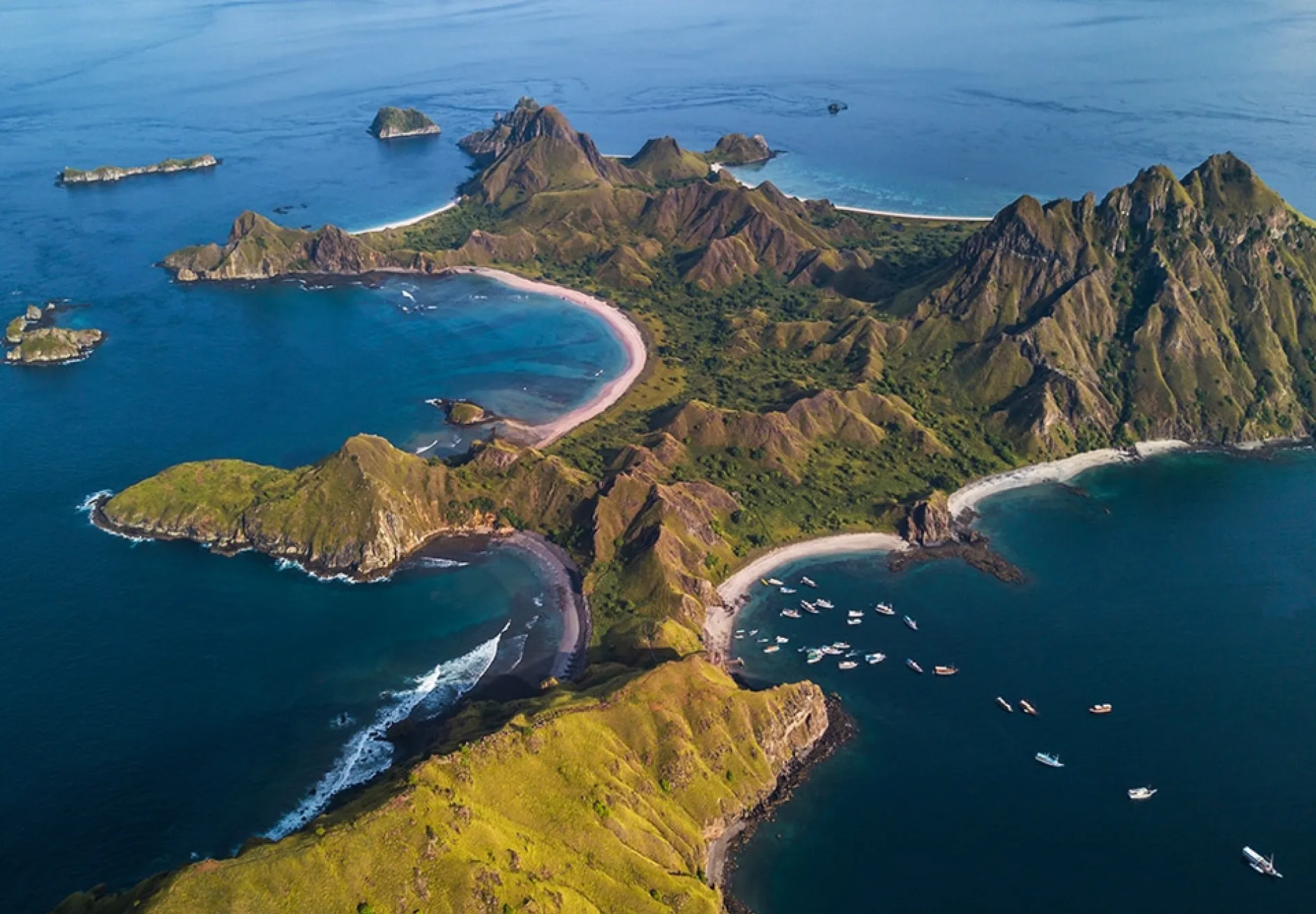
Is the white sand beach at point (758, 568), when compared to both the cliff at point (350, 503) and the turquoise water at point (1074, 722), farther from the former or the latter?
the cliff at point (350, 503)

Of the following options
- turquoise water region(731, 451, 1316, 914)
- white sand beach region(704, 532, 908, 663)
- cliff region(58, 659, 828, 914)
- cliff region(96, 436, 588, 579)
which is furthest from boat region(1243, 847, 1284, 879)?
cliff region(96, 436, 588, 579)

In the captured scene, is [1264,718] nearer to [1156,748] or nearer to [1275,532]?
[1156,748]

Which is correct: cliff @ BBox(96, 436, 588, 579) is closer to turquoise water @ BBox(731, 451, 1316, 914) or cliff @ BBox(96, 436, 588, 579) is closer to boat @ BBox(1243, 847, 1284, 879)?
turquoise water @ BBox(731, 451, 1316, 914)

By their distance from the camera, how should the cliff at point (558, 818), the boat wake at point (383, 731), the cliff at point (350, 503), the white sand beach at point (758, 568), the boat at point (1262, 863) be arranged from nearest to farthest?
1. the cliff at point (558, 818)
2. the boat at point (1262, 863)
3. the boat wake at point (383, 731)
4. the white sand beach at point (758, 568)
5. the cliff at point (350, 503)

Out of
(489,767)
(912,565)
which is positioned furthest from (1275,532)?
(489,767)

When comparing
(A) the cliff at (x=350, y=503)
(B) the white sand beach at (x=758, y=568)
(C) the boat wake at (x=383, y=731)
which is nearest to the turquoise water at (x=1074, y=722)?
(B) the white sand beach at (x=758, y=568)

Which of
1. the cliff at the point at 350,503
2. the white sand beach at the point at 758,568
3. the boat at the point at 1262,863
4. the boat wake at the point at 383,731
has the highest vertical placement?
the cliff at the point at 350,503
